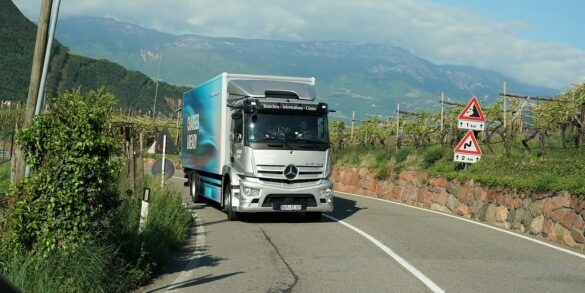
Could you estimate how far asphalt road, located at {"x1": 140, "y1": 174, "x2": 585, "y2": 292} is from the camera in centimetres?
774

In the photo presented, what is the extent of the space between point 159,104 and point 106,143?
111022 millimetres

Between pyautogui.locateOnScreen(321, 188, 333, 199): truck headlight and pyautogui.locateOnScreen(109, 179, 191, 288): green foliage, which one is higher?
pyautogui.locateOnScreen(321, 188, 333, 199): truck headlight

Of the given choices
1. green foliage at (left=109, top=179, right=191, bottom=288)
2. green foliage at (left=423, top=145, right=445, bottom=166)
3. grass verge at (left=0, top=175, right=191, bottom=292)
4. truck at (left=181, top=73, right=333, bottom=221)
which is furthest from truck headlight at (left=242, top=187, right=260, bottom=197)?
green foliage at (left=423, top=145, right=445, bottom=166)

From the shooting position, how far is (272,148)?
13.9 m

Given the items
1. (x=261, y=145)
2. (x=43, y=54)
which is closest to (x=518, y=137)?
(x=261, y=145)

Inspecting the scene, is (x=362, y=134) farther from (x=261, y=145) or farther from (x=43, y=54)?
(x=43, y=54)

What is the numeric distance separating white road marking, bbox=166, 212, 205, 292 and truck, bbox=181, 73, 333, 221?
126 centimetres

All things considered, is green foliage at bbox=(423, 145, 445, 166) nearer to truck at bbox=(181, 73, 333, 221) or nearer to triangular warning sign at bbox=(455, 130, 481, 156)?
triangular warning sign at bbox=(455, 130, 481, 156)

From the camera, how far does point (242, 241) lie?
11508 mm

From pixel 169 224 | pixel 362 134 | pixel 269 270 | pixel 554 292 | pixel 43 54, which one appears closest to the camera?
pixel 554 292

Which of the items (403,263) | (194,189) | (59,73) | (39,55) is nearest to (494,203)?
(403,263)

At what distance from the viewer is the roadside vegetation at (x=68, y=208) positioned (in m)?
6.57

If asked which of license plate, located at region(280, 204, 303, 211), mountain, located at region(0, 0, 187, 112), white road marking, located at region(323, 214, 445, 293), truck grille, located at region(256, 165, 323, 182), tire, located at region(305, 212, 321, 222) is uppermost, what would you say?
mountain, located at region(0, 0, 187, 112)

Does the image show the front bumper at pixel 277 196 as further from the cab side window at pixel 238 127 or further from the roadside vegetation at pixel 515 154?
the roadside vegetation at pixel 515 154
